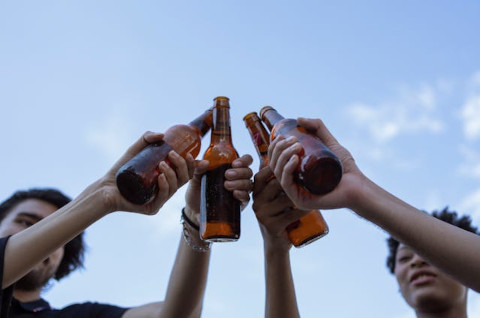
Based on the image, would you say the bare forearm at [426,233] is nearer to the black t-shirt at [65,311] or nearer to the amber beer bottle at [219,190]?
the amber beer bottle at [219,190]

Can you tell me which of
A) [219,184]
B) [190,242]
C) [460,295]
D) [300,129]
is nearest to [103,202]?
[219,184]

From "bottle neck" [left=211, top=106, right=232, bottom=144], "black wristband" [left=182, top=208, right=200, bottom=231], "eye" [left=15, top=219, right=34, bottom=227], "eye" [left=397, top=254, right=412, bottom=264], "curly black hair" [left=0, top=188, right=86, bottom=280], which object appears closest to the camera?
"bottle neck" [left=211, top=106, right=232, bottom=144]

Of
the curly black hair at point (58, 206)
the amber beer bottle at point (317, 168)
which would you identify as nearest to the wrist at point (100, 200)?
the amber beer bottle at point (317, 168)

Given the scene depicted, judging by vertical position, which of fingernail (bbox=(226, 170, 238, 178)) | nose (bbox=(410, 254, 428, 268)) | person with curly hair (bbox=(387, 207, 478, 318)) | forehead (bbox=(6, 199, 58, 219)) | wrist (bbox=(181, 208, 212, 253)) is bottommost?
wrist (bbox=(181, 208, 212, 253))

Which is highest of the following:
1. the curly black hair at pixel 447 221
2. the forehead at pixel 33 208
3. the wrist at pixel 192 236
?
the curly black hair at pixel 447 221

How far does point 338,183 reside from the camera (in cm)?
176

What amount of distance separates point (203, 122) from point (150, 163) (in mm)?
517

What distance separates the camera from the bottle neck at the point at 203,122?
7.38ft

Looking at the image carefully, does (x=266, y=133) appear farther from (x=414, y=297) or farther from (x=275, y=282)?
(x=414, y=297)

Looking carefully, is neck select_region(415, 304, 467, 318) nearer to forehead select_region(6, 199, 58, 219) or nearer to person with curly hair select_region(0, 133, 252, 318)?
person with curly hair select_region(0, 133, 252, 318)

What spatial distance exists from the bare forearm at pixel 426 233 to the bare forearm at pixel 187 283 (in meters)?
0.98

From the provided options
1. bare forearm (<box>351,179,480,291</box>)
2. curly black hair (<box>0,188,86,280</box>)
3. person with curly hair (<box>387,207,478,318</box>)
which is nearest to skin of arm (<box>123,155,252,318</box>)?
bare forearm (<box>351,179,480,291</box>)

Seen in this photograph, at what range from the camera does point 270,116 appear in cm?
224

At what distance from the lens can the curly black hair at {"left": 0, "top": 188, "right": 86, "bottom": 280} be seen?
156 inches
